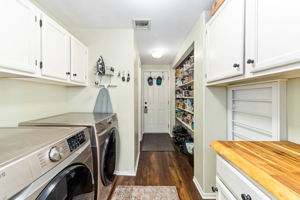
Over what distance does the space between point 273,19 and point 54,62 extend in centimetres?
177

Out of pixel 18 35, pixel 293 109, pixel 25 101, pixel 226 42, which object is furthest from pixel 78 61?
pixel 293 109

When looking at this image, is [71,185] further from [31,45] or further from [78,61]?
[78,61]

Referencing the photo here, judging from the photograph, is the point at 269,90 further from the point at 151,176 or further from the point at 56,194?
the point at 151,176

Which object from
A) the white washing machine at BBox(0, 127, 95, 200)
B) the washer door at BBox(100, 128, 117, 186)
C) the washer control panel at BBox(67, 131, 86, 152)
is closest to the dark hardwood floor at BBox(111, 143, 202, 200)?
the washer door at BBox(100, 128, 117, 186)

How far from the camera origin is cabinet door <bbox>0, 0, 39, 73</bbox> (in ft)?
2.97

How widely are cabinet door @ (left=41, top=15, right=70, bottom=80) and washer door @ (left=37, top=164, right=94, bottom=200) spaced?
0.94 metres

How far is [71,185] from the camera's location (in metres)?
0.83

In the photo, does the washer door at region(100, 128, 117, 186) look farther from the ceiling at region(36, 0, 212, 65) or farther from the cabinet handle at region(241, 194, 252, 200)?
the ceiling at region(36, 0, 212, 65)

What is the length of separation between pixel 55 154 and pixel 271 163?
1.10 meters

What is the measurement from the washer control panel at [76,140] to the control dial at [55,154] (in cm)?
11

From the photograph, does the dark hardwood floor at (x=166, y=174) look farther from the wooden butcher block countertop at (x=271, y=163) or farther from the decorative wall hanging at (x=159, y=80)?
the decorative wall hanging at (x=159, y=80)

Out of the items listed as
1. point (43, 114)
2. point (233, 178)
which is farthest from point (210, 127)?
point (43, 114)

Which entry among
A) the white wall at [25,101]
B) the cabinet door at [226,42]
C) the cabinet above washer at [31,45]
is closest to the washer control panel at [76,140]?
A: the cabinet above washer at [31,45]

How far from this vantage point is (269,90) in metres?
1.13
